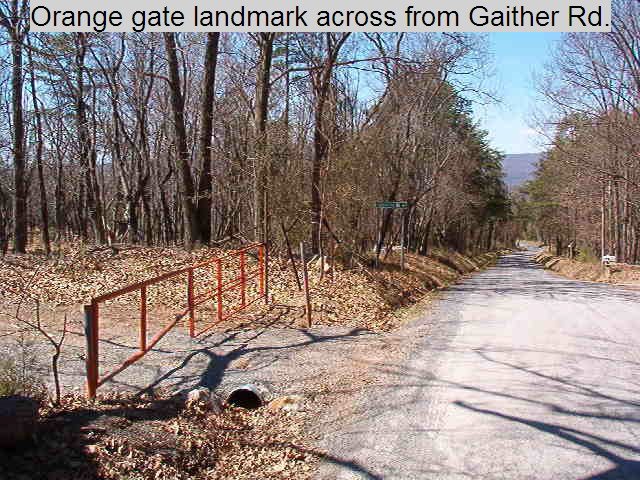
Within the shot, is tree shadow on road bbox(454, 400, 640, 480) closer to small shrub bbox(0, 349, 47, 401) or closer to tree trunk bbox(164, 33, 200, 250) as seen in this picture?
small shrub bbox(0, 349, 47, 401)

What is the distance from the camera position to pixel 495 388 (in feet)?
23.6

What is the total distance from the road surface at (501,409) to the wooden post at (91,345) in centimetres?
254

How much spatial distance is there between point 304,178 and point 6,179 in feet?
88.0

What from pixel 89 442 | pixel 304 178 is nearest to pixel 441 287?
pixel 304 178

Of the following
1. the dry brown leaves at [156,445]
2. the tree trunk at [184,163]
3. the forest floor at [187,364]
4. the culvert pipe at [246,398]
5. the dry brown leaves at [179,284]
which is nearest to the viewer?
the dry brown leaves at [156,445]

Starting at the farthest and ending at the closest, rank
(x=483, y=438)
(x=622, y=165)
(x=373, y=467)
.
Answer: (x=622, y=165) → (x=483, y=438) → (x=373, y=467)

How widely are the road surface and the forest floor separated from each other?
0.49 m

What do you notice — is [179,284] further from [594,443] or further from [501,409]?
[594,443]

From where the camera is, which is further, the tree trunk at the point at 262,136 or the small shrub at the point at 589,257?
the small shrub at the point at 589,257

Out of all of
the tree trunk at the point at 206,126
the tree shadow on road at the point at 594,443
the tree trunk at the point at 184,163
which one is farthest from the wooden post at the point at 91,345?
the tree trunk at the point at 206,126

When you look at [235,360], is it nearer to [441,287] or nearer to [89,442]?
[89,442]

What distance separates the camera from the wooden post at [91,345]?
21.0ft

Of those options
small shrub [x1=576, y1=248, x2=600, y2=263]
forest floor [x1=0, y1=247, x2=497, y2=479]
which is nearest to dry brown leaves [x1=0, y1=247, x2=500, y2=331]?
forest floor [x1=0, y1=247, x2=497, y2=479]

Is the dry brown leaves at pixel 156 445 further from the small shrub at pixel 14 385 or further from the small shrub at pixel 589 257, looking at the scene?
the small shrub at pixel 589 257
